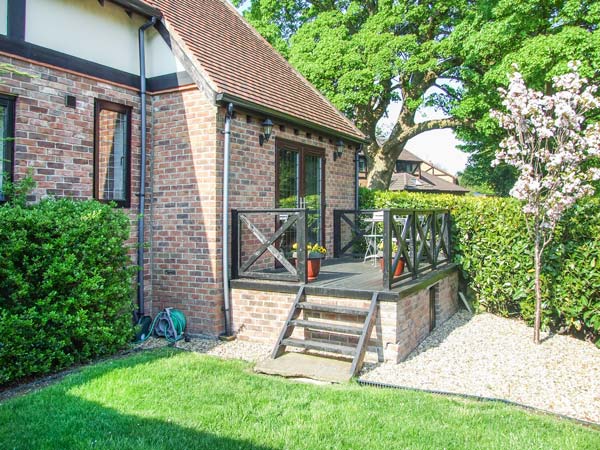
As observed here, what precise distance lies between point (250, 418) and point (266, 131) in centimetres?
480

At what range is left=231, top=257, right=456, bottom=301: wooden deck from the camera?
5941 millimetres

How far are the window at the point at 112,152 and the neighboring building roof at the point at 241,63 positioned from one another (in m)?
1.49

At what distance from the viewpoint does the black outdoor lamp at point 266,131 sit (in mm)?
7464

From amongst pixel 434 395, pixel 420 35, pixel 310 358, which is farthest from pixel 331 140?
pixel 420 35

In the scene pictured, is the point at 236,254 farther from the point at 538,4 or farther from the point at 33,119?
the point at 538,4

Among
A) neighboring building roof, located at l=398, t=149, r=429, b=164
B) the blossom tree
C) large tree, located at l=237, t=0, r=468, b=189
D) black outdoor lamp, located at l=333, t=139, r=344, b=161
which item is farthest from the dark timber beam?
neighboring building roof, located at l=398, t=149, r=429, b=164

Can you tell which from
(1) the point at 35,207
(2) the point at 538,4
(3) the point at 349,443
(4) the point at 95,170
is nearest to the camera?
(3) the point at 349,443

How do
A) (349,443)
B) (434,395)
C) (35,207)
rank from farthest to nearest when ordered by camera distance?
(35,207)
(434,395)
(349,443)

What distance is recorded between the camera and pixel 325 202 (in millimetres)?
9469

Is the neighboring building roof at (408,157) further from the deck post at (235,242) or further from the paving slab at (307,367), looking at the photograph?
the paving slab at (307,367)

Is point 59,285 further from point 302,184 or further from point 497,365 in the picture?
point 497,365

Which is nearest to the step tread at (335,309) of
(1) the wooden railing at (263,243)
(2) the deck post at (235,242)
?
(1) the wooden railing at (263,243)

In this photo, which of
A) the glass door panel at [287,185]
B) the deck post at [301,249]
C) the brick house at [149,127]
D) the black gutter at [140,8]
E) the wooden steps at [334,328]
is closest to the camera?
the wooden steps at [334,328]

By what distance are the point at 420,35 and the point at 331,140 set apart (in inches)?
358
